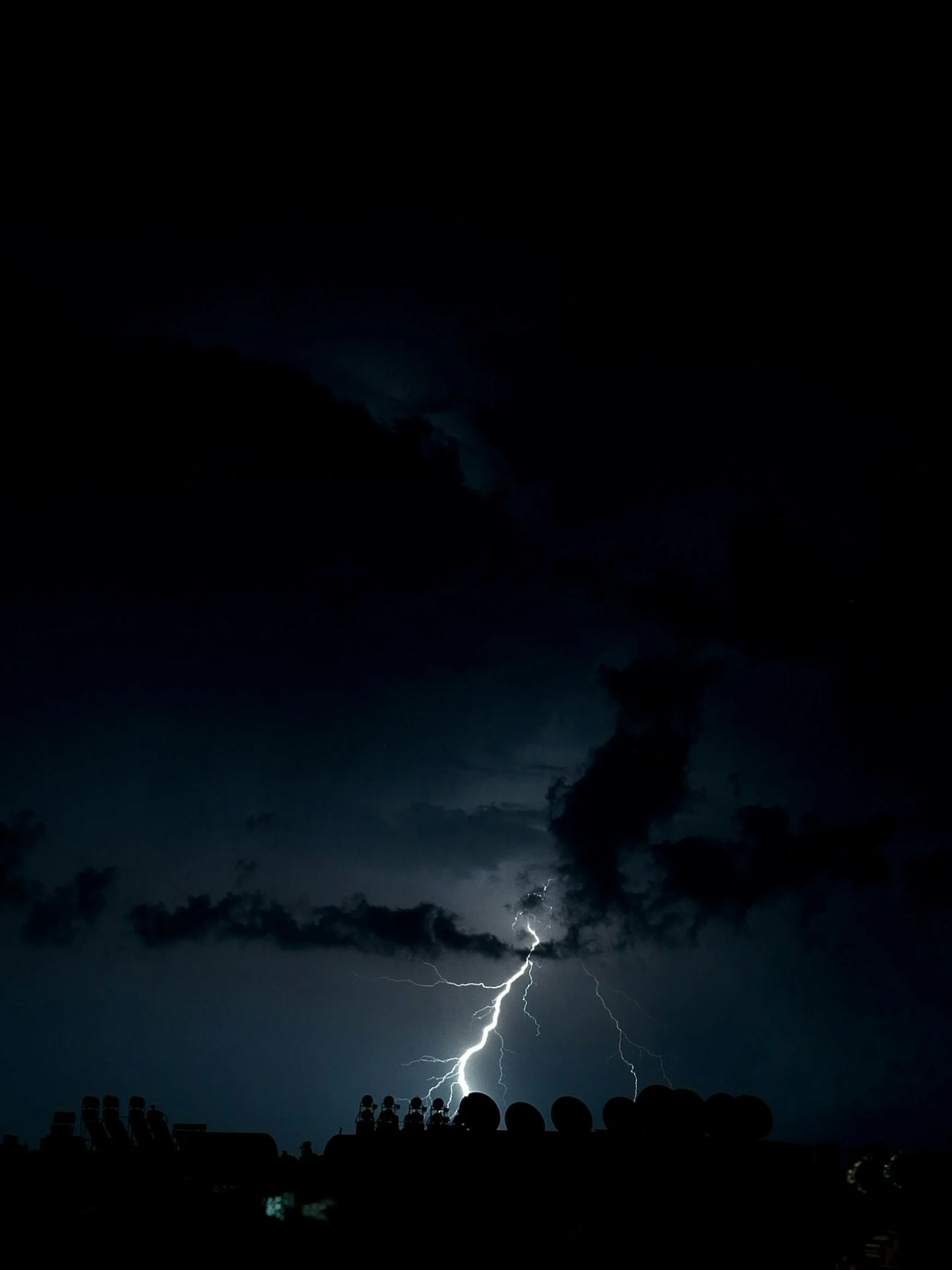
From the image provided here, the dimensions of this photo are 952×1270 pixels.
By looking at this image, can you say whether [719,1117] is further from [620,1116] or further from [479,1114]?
[479,1114]

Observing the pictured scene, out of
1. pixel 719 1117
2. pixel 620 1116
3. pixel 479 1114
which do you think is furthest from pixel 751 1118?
pixel 479 1114

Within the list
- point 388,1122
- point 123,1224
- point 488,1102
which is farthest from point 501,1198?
point 123,1224

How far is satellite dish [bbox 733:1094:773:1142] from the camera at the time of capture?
2617cm

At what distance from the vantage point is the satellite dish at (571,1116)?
26141mm

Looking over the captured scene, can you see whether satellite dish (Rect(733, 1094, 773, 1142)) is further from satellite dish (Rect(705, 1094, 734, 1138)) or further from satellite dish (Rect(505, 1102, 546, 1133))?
satellite dish (Rect(505, 1102, 546, 1133))

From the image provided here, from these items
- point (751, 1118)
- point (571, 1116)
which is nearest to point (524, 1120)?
point (571, 1116)

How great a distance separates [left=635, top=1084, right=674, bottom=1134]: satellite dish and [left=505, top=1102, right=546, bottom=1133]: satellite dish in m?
2.56

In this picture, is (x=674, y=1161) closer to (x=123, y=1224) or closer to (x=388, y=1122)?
(x=388, y=1122)

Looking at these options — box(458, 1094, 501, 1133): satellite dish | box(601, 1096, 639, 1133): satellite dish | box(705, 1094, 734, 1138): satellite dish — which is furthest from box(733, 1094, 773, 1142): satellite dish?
Answer: box(458, 1094, 501, 1133): satellite dish

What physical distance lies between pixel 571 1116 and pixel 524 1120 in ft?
4.13

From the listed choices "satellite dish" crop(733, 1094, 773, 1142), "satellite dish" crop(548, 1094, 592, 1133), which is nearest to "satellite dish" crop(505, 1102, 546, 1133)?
"satellite dish" crop(548, 1094, 592, 1133)

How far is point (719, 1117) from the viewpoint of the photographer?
2633cm

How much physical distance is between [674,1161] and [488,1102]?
4.90 metres

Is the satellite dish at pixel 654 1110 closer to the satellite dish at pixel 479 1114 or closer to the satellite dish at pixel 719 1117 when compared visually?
the satellite dish at pixel 719 1117
